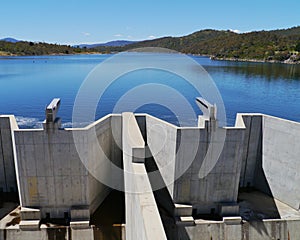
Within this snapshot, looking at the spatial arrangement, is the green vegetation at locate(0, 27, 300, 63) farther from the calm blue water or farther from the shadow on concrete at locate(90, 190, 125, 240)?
the shadow on concrete at locate(90, 190, 125, 240)

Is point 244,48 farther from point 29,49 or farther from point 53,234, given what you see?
point 53,234

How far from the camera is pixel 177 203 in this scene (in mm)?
10617

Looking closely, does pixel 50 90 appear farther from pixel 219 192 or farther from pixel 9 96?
pixel 219 192

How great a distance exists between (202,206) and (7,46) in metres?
103

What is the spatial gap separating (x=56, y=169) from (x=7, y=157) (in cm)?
301

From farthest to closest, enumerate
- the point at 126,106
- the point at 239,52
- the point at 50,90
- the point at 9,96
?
1. the point at 239,52
2. the point at 50,90
3. the point at 9,96
4. the point at 126,106

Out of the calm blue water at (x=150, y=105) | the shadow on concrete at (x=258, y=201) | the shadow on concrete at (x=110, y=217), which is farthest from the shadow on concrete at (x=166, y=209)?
the calm blue water at (x=150, y=105)

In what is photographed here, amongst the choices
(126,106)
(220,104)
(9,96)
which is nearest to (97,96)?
(126,106)

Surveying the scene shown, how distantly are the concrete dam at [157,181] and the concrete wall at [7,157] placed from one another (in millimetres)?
39

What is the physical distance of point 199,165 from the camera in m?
10.4

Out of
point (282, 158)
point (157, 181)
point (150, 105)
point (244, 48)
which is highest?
point (244, 48)

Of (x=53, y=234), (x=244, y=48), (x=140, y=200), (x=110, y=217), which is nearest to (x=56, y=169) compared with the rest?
(x=53, y=234)

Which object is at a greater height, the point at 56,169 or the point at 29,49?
the point at 29,49

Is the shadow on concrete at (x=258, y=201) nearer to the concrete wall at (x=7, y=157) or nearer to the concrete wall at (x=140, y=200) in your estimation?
the concrete wall at (x=140, y=200)
